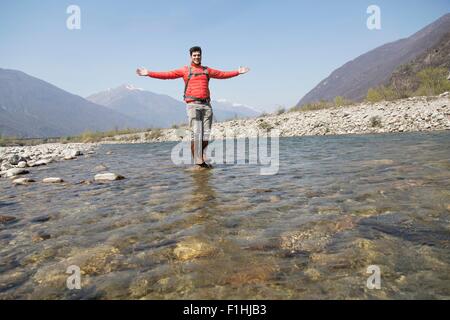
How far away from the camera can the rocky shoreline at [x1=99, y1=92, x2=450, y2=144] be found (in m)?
17.8

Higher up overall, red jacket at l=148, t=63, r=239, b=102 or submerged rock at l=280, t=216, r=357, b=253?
red jacket at l=148, t=63, r=239, b=102

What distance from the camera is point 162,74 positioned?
8.80 meters

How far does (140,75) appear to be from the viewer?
28.6ft

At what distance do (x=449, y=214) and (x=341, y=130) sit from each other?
18.6 meters

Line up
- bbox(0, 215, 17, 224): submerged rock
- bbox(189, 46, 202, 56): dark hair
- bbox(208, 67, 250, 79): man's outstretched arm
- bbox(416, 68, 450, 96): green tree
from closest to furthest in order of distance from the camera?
bbox(0, 215, 17, 224): submerged rock < bbox(189, 46, 202, 56): dark hair < bbox(208, 67, 250, 79): man's outstretched arm < bbox(416, 68, 450, 96): green tree

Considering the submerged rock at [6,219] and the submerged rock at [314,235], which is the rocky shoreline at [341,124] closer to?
the submerged rock at [6,219]

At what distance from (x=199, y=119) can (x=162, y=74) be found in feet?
5.29

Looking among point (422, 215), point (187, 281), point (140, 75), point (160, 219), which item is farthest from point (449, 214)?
point (140, 75)

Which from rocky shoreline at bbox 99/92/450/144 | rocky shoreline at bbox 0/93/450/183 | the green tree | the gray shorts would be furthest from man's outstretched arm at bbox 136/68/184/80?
the green tree

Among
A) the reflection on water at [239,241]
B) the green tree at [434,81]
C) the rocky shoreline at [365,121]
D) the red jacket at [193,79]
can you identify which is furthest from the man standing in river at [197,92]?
the green tree at [434,81]

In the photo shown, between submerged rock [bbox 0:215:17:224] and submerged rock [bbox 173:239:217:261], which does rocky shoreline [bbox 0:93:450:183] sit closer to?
submerged rock [bbox 0:215:17:224]

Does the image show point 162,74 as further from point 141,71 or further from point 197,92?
point 197,92

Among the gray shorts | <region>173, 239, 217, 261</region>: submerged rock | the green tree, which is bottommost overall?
<region>173, 239, 217, 261</region>: submerged rock

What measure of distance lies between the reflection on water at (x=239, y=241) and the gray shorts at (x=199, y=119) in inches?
138
